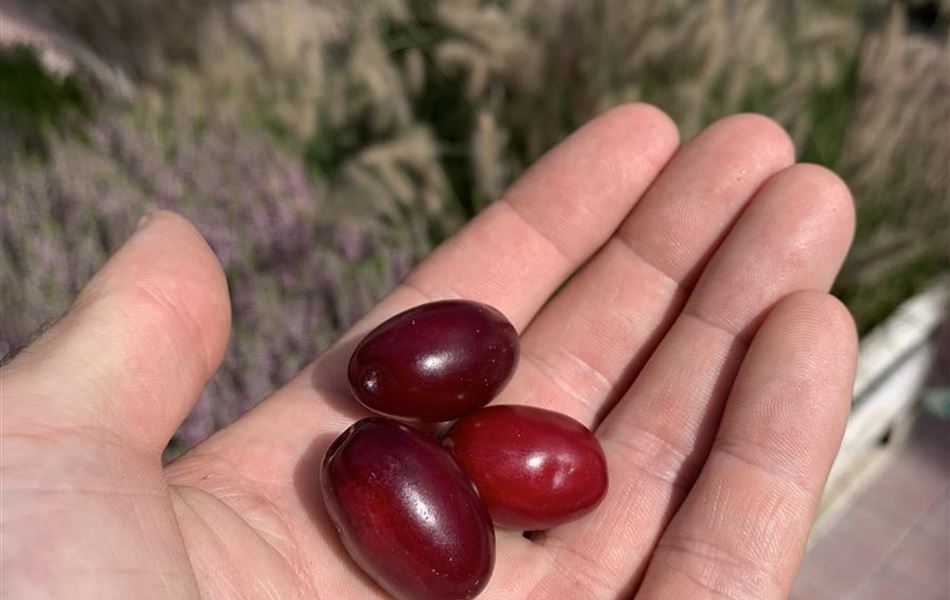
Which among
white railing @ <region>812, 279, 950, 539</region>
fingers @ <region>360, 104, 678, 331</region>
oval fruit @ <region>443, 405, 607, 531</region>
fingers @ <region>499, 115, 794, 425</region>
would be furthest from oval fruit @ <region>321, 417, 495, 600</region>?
white railing @ <region>812, 279, 950, 539</region>

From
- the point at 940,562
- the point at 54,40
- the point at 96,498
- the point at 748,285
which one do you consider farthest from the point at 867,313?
the point at 54,40

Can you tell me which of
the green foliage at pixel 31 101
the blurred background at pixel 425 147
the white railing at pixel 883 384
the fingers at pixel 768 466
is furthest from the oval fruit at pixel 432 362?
the green foliage at pixel 31 101

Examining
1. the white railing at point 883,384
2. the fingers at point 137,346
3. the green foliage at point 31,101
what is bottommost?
the white railing at point 883,384

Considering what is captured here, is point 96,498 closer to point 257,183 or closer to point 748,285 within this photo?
point 748,285

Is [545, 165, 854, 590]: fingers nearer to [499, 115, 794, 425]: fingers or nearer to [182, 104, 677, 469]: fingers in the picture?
[499, 115, 794, 425]: fingers

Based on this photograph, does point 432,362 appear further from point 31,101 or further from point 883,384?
point 31,101

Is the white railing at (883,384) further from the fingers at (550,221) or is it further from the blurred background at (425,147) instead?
the fingers at (550,221)
